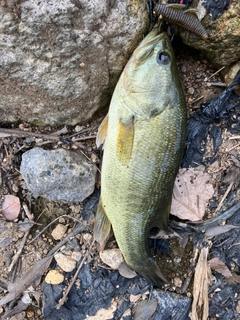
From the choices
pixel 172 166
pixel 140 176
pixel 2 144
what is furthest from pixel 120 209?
pixel 2 144

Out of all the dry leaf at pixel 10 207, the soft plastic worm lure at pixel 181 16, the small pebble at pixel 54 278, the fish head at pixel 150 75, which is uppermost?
the soft plastic worm lure at pixel 181 16

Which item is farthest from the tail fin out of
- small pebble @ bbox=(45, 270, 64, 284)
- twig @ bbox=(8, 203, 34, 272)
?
twig @ bbox=(8, 203, 34, 272)

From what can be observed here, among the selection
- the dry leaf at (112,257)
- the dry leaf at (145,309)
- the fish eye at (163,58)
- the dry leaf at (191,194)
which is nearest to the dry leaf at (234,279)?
the dry leaf at (191,194)

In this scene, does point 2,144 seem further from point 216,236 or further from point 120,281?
point 216,236

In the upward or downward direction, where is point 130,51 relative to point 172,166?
upward

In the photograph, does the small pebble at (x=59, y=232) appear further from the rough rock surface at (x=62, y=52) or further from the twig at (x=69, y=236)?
the rough rock surface at (x=62, y=52)

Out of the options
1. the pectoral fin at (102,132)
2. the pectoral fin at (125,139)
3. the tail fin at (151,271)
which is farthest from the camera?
the tail fin at (151,271)
